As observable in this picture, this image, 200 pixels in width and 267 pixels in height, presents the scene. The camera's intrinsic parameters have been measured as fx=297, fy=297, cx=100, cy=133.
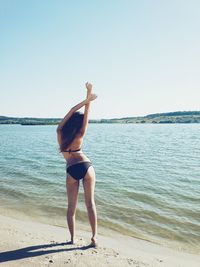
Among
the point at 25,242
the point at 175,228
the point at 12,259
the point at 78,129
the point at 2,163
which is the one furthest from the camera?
the point at 2,163

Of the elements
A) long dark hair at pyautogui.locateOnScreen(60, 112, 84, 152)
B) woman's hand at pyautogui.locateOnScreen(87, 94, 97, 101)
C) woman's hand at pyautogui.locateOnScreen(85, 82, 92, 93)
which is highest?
woman's hand at pyautogui.locateOnScreen(85, 82, 92, 93)

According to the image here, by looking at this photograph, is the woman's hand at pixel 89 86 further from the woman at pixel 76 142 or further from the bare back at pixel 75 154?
the bare back at pixel 75 154

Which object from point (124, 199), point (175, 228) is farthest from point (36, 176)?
point (175, 228)

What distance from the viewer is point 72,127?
18.5 ft

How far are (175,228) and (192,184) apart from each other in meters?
5.37

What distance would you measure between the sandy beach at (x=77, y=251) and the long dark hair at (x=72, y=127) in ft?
7.01

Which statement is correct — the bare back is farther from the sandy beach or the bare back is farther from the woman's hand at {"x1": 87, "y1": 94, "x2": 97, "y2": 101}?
the sandy beach

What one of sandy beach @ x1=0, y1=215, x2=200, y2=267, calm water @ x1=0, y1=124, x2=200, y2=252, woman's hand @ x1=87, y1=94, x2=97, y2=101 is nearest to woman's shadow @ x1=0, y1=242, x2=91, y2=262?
sandy beach @ x1=0, y1=215, x2=200, y2=267

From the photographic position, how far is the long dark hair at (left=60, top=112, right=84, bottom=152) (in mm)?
5629

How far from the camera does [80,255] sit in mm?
5555

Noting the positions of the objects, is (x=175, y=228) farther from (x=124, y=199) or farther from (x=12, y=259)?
(x=12, y=259)

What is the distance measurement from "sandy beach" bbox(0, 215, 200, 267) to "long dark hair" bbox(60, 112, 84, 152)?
7.01 ft

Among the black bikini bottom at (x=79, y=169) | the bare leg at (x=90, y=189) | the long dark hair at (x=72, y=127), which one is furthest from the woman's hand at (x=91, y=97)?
the bare leg at (x=90, y=189)

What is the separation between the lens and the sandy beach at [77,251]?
5332 mm
